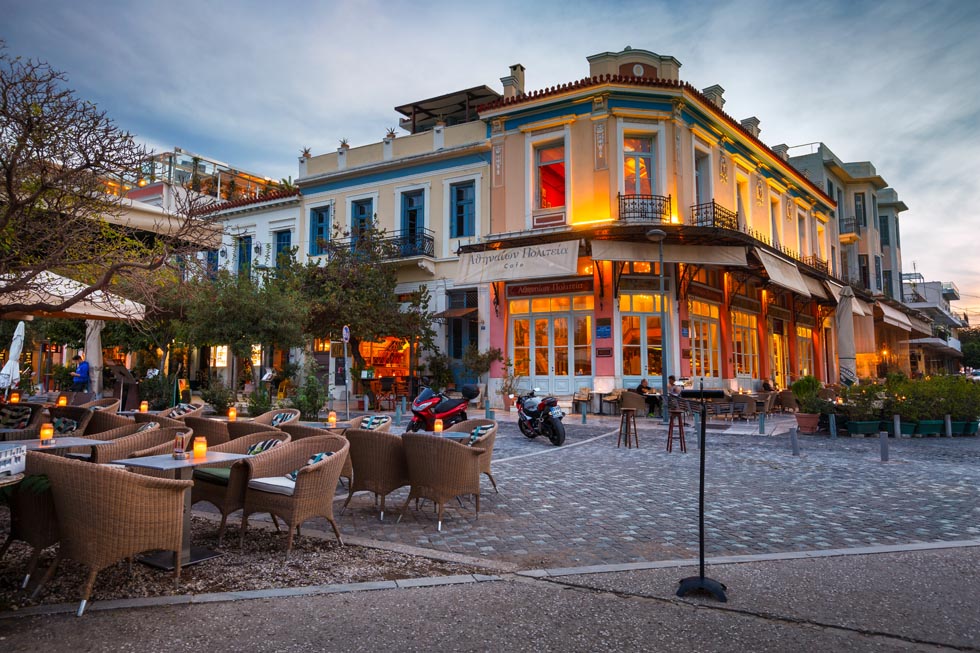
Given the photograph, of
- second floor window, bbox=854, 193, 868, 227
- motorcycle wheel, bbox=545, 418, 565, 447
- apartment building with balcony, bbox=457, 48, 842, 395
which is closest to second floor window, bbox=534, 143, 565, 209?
apartment building with balcony, bbox=457, 48, 842, 395

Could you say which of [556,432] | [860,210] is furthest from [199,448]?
[860,210]

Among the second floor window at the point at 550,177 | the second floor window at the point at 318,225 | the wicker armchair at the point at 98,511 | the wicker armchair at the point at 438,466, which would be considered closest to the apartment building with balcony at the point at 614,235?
the second floor window at the point at 550,177

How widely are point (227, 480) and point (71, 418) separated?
3465mm

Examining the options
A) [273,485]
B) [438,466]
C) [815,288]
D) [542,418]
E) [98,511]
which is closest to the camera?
[98,511]

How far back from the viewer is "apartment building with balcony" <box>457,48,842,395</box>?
1870 cm

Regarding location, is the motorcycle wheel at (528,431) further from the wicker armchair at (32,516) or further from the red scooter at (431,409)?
the wicker armchair at (32,516)

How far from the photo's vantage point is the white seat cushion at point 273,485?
196 inches

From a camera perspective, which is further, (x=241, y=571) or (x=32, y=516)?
(x=241, y=571)

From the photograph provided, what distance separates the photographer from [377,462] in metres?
6.10

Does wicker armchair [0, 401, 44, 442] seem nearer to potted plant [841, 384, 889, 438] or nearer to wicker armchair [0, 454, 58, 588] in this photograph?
wicker armchair [0, 454, 58, 588]

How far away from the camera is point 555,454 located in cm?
Answer: 1099

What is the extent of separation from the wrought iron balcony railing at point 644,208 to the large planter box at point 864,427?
24.7 feet

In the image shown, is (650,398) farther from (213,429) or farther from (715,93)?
(213,429)

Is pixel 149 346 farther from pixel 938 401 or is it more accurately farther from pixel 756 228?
pixel 938 401
